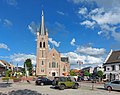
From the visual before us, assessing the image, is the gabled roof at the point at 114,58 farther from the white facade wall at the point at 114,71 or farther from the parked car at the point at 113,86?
the parked car at the point at 113,86

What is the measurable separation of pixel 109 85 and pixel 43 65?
73540mm

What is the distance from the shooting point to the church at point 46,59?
360 feet

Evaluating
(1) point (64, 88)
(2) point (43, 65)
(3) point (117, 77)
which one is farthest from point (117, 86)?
(2) point (43, 65)

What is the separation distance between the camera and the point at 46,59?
110812 millimetres

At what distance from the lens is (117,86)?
3722cm

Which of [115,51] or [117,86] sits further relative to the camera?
[115,51]

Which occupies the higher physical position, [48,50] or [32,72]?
[48,50]

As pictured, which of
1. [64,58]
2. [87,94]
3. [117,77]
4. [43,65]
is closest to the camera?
[87,94]

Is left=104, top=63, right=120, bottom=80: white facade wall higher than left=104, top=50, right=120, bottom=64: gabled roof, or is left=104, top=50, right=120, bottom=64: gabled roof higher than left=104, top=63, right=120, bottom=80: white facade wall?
left=104, top=50, right=120, bottom=64: gabled roof

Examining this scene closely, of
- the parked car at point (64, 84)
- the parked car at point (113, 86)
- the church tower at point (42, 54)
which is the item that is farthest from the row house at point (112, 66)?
the church tower at point (42, 54)

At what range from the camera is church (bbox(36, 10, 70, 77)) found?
109812mm

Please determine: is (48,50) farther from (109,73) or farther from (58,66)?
(109,73)

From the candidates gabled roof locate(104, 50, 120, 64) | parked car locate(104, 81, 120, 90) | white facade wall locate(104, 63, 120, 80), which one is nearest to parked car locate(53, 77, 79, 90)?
parked car locate(104, 81, 120, 90)

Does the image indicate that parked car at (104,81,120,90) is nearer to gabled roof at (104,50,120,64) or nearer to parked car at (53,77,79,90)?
parked car at (53,77,79,90)
